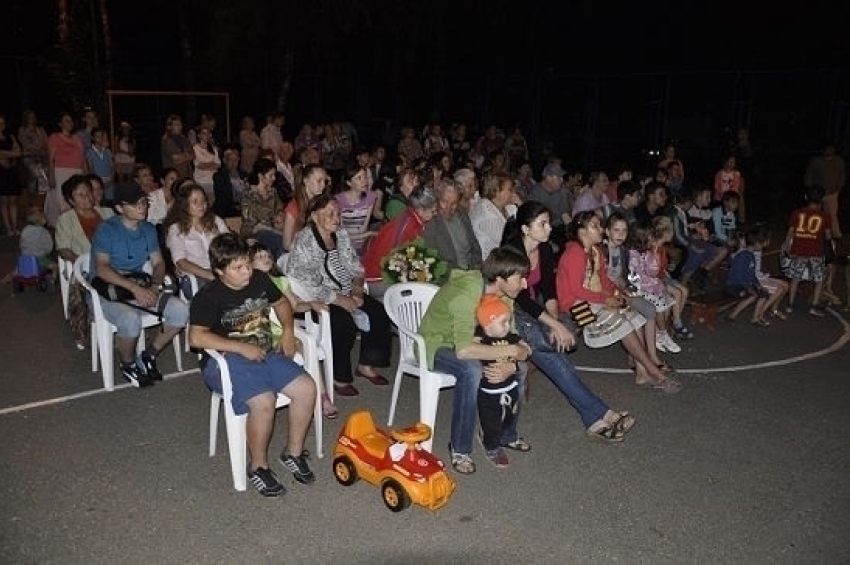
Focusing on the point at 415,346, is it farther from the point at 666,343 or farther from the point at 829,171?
the point at 829,171

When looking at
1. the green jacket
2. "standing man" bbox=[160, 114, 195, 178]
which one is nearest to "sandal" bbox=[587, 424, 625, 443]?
the green jacket

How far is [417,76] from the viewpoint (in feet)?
73.5

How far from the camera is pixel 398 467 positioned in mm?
4523

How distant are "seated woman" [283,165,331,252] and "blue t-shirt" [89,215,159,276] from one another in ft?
3.49

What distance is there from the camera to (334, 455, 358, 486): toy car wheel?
4.79m

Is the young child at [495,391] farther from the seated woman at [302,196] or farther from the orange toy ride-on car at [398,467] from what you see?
the seated woman at [302,196]

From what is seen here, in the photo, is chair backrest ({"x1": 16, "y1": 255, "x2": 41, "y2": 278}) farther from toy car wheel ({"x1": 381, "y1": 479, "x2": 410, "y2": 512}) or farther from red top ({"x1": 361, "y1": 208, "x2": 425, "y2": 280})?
toy car wheel ({"x1": 381, "y1": 479, "x2": 410, "y2": 512})

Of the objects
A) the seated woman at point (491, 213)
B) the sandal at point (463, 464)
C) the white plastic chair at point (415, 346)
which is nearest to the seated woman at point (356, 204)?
the seated woman at point (491, 213)

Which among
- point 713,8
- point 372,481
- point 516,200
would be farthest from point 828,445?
point 713,8

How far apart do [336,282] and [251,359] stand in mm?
1585

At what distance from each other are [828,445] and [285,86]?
17786 mm

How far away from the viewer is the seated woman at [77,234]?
687cm

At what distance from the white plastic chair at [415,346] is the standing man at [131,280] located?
1672 millimetres

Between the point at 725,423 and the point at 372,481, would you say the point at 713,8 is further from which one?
the point at 372,481
